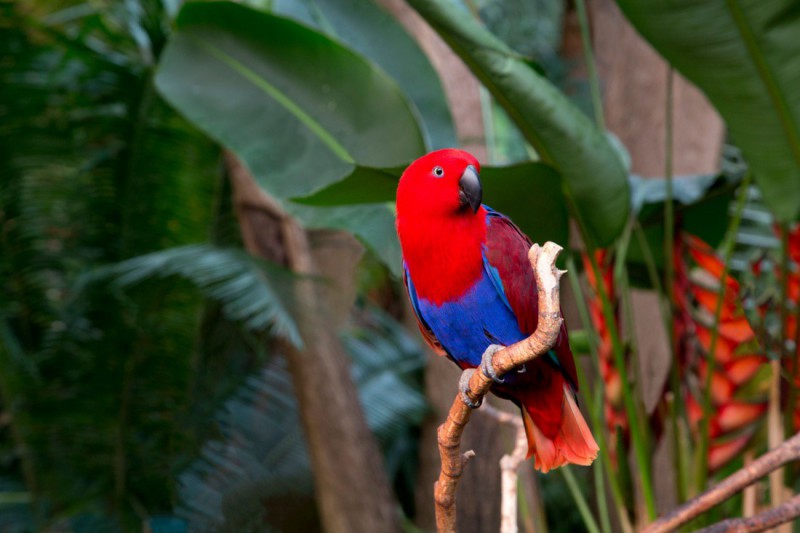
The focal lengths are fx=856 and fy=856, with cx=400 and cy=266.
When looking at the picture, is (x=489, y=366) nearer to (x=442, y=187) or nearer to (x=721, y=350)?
(x=442, y=187)

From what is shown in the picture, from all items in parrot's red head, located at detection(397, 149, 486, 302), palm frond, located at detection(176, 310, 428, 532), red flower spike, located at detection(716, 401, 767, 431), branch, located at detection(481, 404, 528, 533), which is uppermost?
parrot's red head, located at detection(397, 149, 486, 302)

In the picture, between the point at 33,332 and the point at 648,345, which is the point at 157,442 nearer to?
the point at 33,332

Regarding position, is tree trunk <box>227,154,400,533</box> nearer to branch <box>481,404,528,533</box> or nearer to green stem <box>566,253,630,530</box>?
green stem <box>566,253,630,530</box>

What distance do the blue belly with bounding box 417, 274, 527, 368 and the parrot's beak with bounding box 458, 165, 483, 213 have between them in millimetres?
85

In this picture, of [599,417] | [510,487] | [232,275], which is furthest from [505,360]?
[232,275]

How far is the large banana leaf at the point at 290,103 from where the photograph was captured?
137 cm

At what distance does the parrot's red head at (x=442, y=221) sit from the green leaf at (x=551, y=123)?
0.49 m

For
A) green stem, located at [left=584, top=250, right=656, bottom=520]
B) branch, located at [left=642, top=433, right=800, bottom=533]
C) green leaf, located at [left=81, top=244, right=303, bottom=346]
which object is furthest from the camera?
green leaf, located at [left=81, top=244, right=303, bottom=346]

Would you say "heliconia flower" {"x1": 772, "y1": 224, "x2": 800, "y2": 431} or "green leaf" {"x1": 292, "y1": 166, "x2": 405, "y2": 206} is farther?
"heliconia flower" {"x1": 772, "y1": 224, "x2": 800, "y2": 431}

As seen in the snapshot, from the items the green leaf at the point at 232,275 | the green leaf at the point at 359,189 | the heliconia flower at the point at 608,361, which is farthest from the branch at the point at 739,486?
the green leaf at the point at 232,275

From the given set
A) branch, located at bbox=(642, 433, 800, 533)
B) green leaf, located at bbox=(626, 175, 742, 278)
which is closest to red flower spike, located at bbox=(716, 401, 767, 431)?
green leaf, located at bbox=(626, 175, 742, 278)

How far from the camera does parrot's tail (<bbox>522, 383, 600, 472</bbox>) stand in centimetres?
72

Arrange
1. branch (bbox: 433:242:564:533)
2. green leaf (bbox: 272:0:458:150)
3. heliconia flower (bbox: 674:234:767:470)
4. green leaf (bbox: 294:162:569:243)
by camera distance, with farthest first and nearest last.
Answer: green leaf (bbox: 272:0:458:150) < heliconia flower (bbox: 674:234:767:470) < green leaf (bbox: 294:162:569:243) < branch (bbox: 433:242:564:533)

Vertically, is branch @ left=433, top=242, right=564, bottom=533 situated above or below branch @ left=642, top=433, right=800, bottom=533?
above
